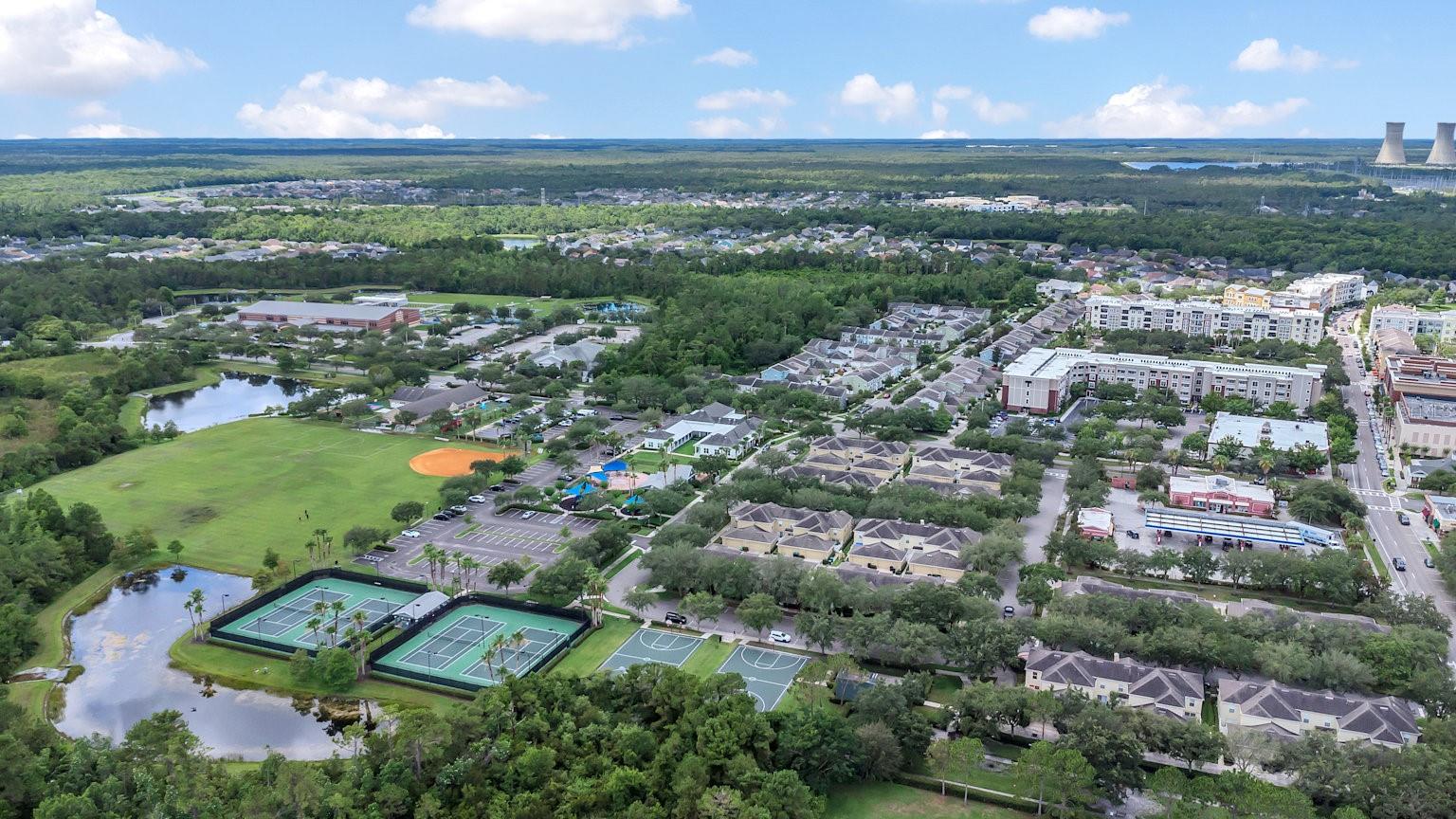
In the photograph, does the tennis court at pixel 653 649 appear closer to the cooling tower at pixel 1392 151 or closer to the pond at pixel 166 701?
the pond at pixel 166 701

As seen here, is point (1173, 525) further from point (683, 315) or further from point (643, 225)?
→ point (643, 225)

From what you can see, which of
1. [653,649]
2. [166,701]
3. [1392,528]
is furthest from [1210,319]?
[166,701]

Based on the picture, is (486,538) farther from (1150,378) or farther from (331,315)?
(331,315)

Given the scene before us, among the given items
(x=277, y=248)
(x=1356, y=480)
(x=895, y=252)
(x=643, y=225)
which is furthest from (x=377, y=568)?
(x=643, y=225)

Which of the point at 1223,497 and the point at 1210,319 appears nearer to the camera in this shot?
the point at 1223,497

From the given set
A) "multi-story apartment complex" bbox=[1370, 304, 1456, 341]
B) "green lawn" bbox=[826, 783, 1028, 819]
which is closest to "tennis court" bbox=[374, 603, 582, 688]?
"green lawn" bbox=[826, 783, 1028, 819]
